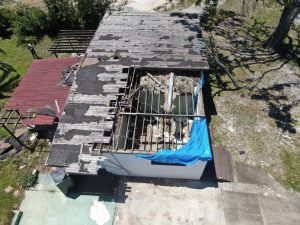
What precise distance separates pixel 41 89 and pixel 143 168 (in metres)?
10.3

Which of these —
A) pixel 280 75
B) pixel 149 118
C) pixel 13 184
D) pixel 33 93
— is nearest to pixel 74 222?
pixel 13 184

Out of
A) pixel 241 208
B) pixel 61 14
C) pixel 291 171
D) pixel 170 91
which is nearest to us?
pixel 241 208

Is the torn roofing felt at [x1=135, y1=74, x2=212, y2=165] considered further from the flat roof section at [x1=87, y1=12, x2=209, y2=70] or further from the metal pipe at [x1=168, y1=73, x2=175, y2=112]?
the flat roof section at [x1=87, y1=12, x2=209, y2=70]

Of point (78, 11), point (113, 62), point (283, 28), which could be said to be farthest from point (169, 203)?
point (78, 11)

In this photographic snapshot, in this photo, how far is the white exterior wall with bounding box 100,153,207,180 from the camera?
17812mm

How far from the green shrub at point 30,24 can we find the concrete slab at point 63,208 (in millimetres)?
17887

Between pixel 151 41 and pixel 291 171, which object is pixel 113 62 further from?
pixel 291 171

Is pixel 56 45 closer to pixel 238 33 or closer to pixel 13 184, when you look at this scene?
pixel 13 184

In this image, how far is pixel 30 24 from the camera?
30.8m

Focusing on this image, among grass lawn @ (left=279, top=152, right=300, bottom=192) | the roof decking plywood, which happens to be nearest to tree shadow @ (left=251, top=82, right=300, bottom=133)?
grass lawn @ (left=279, top=152, right=300, bottom=192)

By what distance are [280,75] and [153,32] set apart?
12368mm

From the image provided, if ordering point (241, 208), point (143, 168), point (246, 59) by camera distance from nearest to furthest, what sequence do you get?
point (241, 208) → point (143, 168) → point (246, 59)

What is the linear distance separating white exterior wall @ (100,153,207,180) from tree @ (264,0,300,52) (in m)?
16.0

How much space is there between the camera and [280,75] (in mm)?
26875
